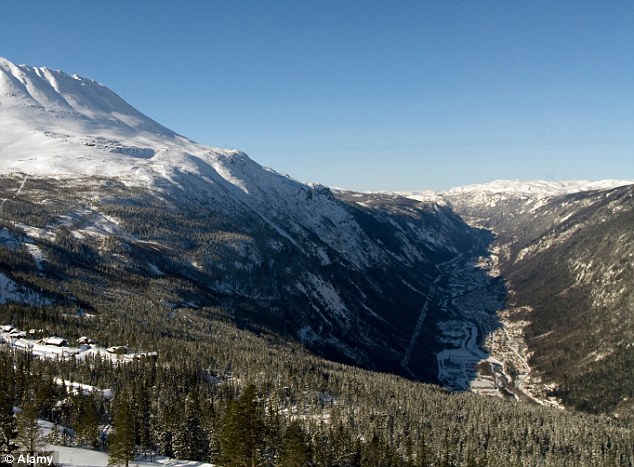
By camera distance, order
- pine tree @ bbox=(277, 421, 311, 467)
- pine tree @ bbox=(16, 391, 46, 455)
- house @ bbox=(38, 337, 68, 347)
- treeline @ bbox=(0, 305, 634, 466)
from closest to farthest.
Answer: pine tree @ bbox=(16, 391, 46, 455) < pine tree @ bbox=(277, 421, 311, 467) < treeline @ bbox=(0, 305, 634, 466) < house @ bbox=(38, 337, 68, 347)

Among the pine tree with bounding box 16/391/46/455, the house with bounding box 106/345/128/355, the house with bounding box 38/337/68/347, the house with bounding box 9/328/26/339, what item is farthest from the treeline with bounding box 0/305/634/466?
the house with bounding box 38/337/68/347

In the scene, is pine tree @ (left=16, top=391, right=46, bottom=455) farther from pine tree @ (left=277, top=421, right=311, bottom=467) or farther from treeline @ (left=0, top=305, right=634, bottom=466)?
pine tree @ (left=277, top=421, right=311, bottom=467)

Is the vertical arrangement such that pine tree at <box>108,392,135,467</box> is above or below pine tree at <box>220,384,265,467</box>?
below

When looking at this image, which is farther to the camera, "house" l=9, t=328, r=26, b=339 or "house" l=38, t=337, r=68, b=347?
"house" l=9, t=328, r=26, b=339

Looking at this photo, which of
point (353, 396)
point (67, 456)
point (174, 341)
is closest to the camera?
point (67, 456)

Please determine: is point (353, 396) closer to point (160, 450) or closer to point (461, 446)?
point (461, 446)

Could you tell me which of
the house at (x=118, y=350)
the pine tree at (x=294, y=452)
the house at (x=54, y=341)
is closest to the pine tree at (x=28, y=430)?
the pine tree at (x=294, y=452)

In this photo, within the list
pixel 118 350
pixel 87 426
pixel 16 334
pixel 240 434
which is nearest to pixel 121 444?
pixel 87 426

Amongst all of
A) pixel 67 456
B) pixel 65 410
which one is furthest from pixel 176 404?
pixel 67 456

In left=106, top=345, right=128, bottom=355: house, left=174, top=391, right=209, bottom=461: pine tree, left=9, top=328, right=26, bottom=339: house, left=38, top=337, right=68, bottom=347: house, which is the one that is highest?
left=9, top=328, right=26, bottom=339: house

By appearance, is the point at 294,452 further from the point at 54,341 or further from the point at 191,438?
the point at 54,341

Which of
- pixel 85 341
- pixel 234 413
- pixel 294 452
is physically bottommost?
pixel 294 452
